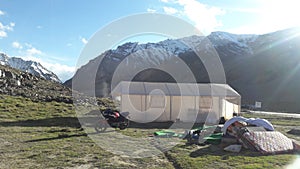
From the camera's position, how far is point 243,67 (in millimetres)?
98688

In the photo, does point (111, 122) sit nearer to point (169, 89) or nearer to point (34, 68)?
point (169, 89)

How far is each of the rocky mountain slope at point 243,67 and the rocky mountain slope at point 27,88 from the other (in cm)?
533

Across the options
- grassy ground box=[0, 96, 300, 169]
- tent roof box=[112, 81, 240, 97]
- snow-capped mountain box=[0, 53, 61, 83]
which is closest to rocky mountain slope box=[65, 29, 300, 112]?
snow-capped mountain box=[0, 53, 61, 83]

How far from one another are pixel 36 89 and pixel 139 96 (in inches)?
653

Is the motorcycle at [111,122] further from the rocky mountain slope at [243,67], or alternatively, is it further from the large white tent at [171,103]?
the rocky mountain slope at [243,67]

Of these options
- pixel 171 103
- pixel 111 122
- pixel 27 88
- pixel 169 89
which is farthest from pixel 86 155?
pixel 27 88

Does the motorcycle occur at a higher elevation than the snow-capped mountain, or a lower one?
lower

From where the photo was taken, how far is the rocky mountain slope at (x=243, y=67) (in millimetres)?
50250

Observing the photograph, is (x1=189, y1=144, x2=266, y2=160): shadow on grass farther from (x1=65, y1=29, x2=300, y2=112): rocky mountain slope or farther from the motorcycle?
(x1=65, y1=29, x2=300, y2=112): rocky mountain slope

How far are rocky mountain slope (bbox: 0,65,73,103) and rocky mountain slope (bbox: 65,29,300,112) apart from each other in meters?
5.33

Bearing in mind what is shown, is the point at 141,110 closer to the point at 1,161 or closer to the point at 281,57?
the point at 1,161

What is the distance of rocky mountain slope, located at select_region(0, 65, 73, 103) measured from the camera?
1067 inches

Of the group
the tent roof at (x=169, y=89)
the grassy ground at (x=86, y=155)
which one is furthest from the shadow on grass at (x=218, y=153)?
the tent roof at (x=169, y=89)

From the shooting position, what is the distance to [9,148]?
970 cm
